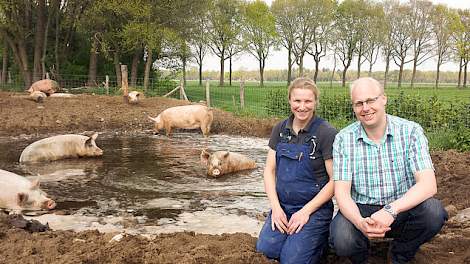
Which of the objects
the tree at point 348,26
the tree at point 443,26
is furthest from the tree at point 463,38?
the tree at point 348,26

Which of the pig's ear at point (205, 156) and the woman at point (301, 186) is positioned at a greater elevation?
the woman at point (301, 186)

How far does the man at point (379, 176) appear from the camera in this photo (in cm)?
325

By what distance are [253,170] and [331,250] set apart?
15.4 feet

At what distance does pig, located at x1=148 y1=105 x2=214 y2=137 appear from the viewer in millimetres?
12789

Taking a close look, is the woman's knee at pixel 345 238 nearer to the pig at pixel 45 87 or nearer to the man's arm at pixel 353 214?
the man's arm at pixel 353 214

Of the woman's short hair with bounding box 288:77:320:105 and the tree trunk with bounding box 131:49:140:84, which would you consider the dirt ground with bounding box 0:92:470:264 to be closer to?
the woman's short hair with bounding box 288:77:320:105

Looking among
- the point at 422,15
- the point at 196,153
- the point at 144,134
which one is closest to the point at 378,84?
the point at 196,153

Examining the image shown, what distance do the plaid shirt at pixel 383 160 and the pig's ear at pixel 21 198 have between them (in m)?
4.32

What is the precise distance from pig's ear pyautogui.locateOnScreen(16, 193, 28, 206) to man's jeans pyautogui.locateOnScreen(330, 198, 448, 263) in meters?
4.24

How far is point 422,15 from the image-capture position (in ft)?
158

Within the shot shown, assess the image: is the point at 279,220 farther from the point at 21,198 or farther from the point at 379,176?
the point at 21,198

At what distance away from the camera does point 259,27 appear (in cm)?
4909

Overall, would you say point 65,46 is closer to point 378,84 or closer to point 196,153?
point 196,153

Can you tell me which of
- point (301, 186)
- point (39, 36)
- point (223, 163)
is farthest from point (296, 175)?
point (39, 36)
